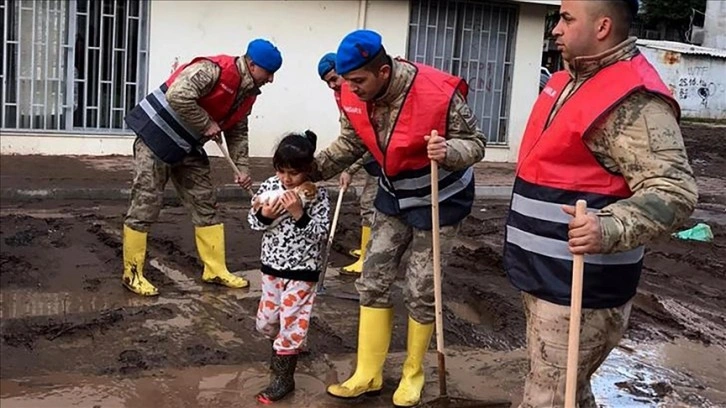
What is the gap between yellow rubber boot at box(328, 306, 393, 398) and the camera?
4.62 meters

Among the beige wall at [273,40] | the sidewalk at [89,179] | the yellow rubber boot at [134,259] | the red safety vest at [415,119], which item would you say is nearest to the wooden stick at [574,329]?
the red safety vest at [415,119]

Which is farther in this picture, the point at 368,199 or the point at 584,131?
the point at 368,199

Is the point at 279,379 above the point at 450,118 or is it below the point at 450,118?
below

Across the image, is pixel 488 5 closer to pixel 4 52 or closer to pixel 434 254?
Answer: pixel 4 52

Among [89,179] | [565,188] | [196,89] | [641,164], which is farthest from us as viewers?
[89,179]

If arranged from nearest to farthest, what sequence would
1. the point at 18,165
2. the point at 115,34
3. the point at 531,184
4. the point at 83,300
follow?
1. the point at 531,184
2. the point at 83,300
3. the point at 18,165
4. the point at 115,34

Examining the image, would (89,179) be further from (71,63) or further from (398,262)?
(398,262)

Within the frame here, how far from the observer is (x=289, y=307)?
448 cm

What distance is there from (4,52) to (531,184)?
32.7 ft

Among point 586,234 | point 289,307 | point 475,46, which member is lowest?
point 289,307

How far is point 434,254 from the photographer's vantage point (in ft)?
13.7

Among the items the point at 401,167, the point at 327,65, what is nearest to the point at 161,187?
the point at 327,65

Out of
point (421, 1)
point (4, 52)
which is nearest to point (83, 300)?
point (4, 52)

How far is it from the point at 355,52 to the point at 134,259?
2.92m
